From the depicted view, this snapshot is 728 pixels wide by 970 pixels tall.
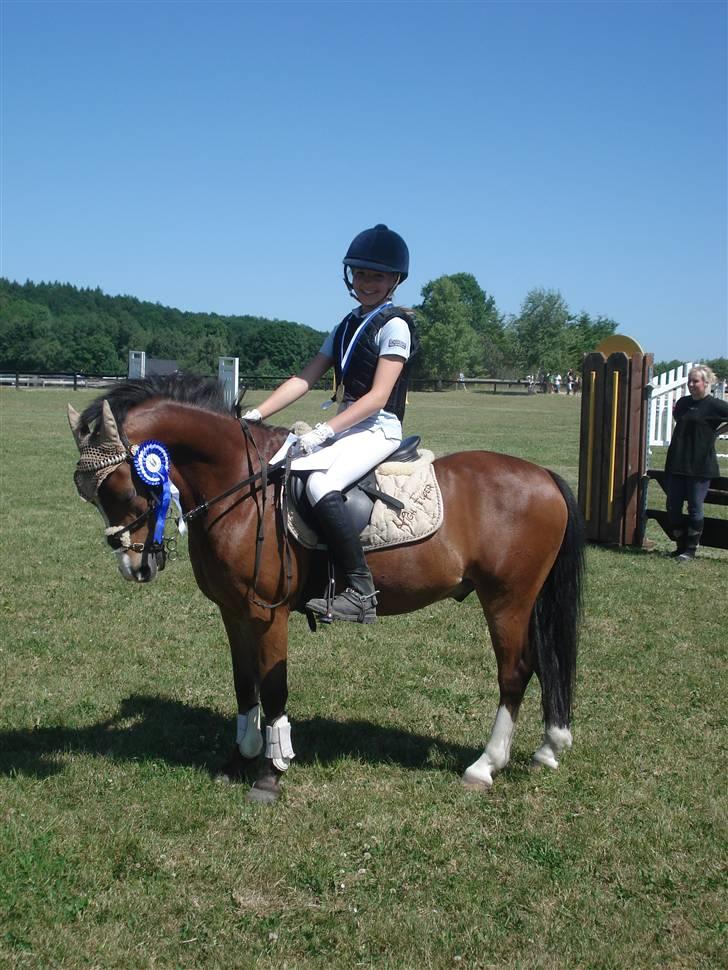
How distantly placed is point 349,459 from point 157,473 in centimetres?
104

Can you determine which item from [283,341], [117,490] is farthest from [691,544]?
[283,341]

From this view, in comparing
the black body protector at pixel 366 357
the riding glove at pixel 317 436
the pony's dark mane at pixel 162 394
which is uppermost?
the black body protector at pixel 366 357

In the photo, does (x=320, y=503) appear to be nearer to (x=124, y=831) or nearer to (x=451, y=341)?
(x=124, y=831)

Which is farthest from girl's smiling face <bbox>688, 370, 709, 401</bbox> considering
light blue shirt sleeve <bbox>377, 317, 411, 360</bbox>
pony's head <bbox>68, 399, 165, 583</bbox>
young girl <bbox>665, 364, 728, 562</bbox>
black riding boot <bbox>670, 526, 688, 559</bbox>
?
pony's head <bbox>68, 399, 165, 583</bbox>

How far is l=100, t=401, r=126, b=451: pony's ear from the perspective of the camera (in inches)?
175

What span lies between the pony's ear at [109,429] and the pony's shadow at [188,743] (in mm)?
2086

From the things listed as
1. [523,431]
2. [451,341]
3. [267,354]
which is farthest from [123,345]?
[523,431]

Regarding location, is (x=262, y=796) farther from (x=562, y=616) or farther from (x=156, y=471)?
(x=562, y=616)

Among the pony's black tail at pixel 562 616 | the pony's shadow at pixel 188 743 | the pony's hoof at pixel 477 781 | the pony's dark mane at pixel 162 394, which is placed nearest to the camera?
the pony's dark mane at pixel 162 394

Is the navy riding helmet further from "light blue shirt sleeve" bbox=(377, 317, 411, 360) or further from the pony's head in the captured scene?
the pony's head

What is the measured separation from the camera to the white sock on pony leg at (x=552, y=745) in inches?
216

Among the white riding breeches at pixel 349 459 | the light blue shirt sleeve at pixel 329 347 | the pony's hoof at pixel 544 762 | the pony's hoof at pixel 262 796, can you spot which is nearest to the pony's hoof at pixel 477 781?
the pony's hoof at pixel 544 762

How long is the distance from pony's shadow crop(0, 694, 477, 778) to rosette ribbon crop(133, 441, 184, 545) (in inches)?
65.5

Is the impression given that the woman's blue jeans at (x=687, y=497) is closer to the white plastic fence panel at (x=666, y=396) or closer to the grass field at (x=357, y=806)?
the grass field at (x=357, y=806)
